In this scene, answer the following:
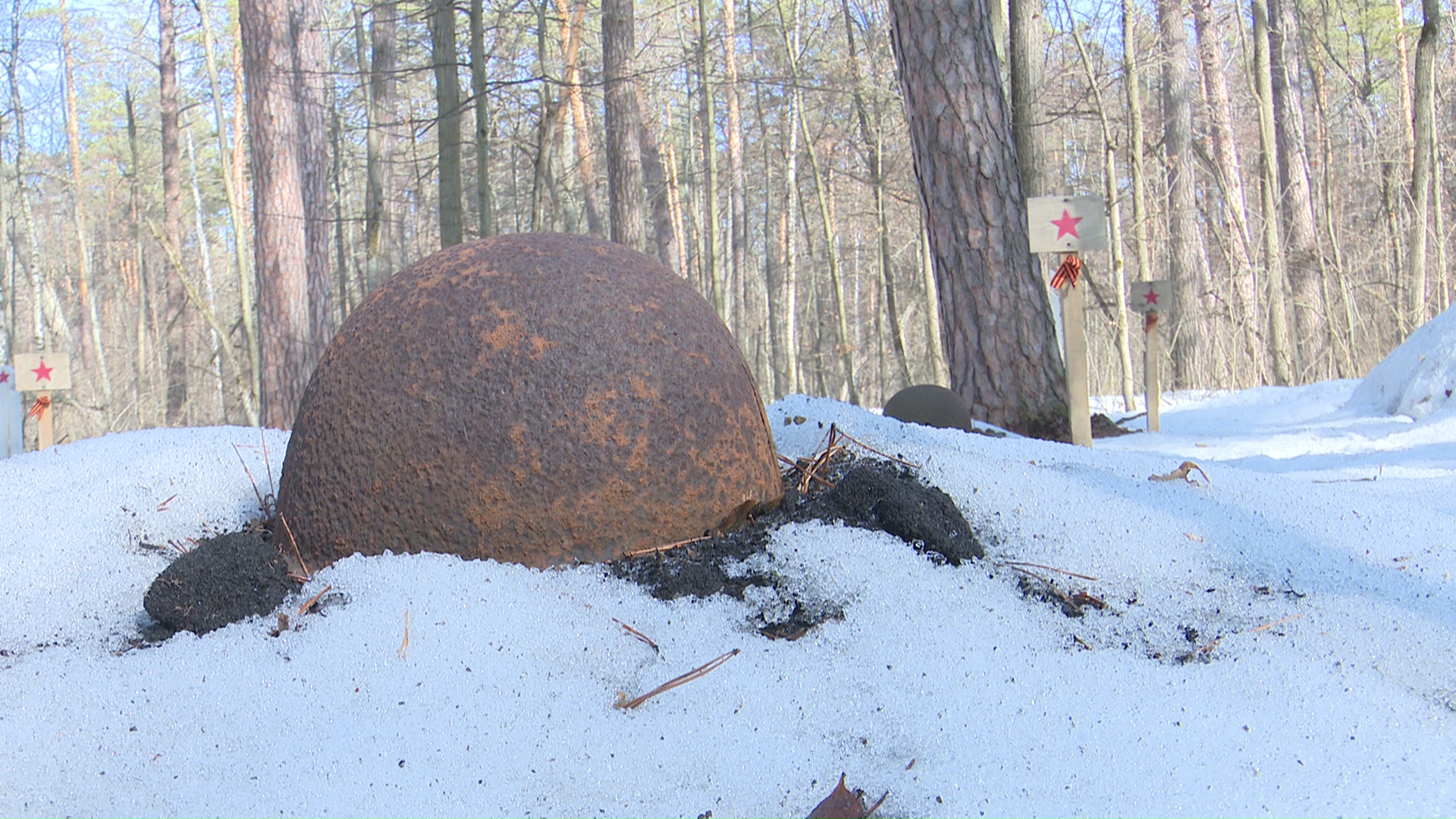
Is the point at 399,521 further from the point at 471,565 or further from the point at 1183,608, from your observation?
the point at 1183,608

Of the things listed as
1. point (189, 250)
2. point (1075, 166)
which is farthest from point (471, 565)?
point (189, 250)

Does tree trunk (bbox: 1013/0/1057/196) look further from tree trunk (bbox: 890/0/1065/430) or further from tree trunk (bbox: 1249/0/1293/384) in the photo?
tree trunk (bbox: 1249/0/1293/384)

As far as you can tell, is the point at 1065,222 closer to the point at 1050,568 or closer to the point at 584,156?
the point at 1050,568

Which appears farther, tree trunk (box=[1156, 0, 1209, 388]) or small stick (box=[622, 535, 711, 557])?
tree trunk (box=[1156, 0, 1209, 388])

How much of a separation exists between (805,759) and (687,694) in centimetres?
32

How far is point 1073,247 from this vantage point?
4852 mm

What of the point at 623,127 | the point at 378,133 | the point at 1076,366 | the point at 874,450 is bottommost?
the point at 874,450

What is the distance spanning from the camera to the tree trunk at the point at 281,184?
884 centimetres

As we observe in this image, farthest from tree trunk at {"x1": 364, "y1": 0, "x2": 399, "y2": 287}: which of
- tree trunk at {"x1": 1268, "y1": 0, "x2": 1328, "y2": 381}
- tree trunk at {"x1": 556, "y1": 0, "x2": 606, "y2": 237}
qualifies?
tree trunk at {"x1": 1268, "y1": 0, "x2": 1328, "y2": 381}

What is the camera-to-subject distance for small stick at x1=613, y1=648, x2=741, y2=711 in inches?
82.2

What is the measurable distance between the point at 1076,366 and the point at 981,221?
4.10 ft

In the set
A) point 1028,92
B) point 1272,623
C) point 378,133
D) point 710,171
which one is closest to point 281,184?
point 378,133

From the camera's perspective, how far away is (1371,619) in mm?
2410

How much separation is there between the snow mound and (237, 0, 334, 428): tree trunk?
8.91 meters
